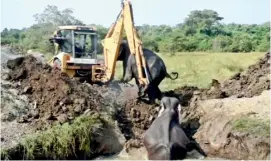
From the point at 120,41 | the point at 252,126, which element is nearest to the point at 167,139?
the point at 252,126

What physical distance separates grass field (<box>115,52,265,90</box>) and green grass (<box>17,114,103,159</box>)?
10.1 meters

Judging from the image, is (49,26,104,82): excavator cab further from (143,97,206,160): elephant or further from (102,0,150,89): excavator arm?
(143,97,206,160): elephant

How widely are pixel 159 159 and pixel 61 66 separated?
6.30m

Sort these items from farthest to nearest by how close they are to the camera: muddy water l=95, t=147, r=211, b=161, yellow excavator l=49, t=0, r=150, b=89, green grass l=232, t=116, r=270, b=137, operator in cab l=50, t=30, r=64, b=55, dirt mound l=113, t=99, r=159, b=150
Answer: operator in cab l=50, t=30, r=64, b=55
yellow excavator l=49, t=0, r=150, b=89
dirt mound l=113, t=99, r=159, b=150
muddy water l=95, t=147, r=211, b=161
green grass l=232, t=116, r=270, b=137

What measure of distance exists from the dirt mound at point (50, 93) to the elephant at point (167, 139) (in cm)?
188

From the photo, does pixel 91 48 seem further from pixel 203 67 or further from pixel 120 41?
pixel 203 67

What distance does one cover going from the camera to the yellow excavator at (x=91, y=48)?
15.4 metres

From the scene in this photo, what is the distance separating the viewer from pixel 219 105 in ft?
45.1

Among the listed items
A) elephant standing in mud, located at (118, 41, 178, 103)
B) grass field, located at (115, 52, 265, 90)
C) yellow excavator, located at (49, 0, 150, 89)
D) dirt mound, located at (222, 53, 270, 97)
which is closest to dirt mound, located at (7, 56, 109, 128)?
elephant standing in mud, located at (118, 41, 178, 103)

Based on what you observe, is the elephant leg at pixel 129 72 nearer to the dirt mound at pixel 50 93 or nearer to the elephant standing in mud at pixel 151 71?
the elephant standing in mud at pixel 151 71

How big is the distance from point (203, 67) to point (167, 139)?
16864mm

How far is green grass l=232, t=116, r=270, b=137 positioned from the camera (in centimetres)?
1144

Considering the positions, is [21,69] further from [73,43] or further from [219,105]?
[219,105]

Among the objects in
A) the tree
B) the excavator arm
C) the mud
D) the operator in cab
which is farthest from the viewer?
the tree
